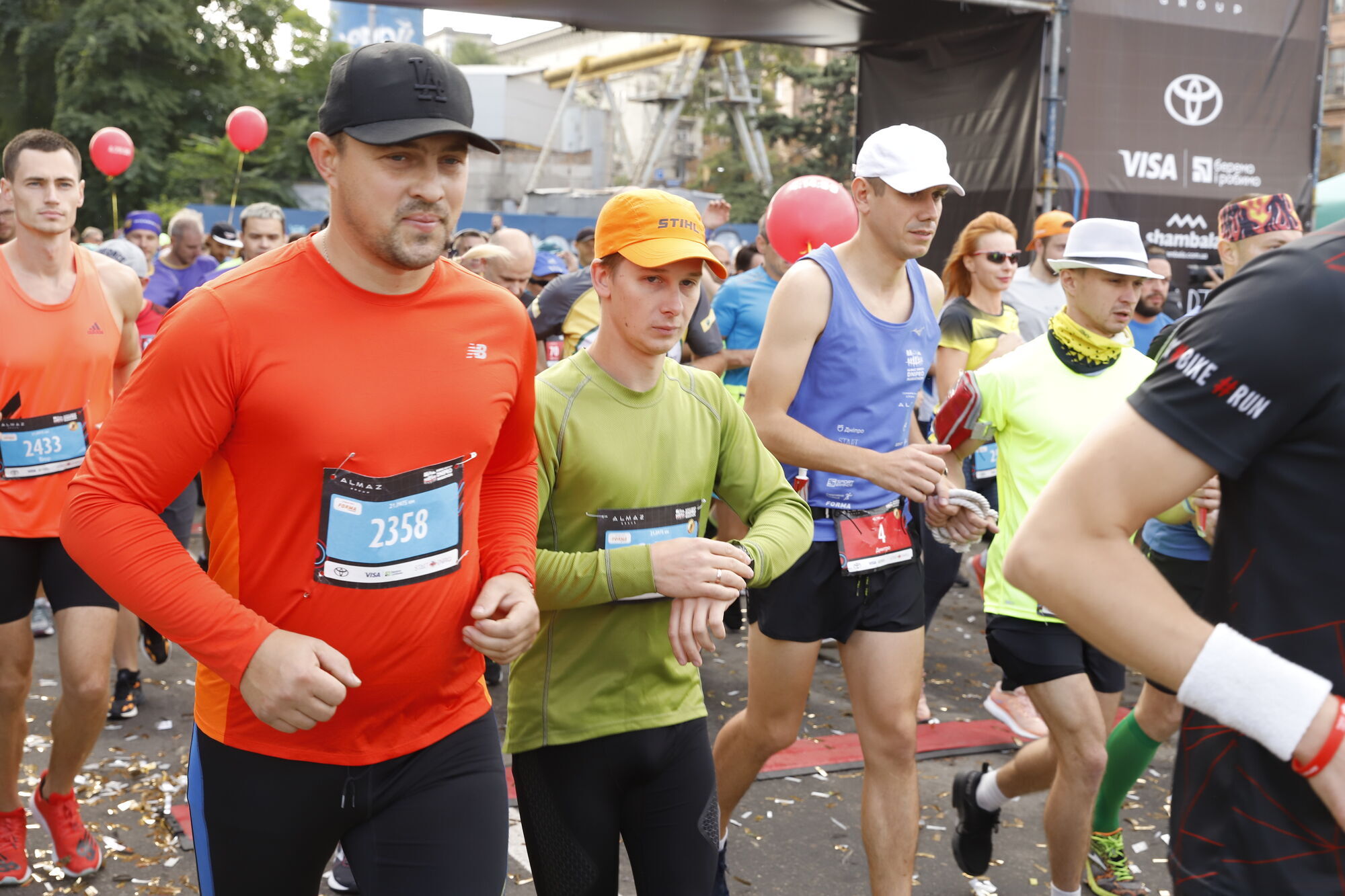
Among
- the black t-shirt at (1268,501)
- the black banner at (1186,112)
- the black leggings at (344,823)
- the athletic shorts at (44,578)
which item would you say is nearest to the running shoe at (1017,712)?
the black leggings at (344,823)

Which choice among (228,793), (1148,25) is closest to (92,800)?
(228,793)

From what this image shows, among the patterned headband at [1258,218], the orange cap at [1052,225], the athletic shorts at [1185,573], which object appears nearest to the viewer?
the athletic shorts at [1185,573]

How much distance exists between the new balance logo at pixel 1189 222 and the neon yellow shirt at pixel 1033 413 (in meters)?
7.98

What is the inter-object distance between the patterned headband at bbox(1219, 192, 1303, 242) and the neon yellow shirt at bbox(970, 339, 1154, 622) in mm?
1246

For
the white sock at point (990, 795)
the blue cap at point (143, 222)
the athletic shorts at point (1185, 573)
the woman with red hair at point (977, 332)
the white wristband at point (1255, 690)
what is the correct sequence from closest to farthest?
the white wristband at point (1255, 690)
the white sock at point (990, 795)
the athletic shorts at point (1185, 573)
the woman with red hair at point (977, 332)
the blue cap at point (143, 222)

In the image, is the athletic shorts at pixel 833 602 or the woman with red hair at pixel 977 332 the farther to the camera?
the woman with red hair at pixel 977 332

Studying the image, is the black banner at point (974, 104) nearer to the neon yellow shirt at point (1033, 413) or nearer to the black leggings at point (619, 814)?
the neon yellow shirt at point (1033, 413)

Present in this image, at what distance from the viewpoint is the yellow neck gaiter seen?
389 centimetres

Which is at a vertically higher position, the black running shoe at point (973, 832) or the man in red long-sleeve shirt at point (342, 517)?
the man in red long-sleeve shirt at point (342, 517)

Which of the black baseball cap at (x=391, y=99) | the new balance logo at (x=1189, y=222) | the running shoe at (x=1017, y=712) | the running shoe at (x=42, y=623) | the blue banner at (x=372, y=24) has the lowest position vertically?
the running shoe at (x=42, y=623)

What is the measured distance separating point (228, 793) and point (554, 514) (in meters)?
0.95

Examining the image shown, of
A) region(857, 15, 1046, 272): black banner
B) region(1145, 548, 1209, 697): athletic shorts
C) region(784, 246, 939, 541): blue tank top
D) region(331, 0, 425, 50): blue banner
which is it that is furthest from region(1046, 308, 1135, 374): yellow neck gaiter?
region(331, 0, 425, 50): blue banner

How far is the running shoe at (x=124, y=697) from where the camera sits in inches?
222

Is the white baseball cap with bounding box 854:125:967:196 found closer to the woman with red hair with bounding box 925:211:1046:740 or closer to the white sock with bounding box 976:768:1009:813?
the white sock with bounding box 976:768:1009:813
